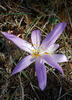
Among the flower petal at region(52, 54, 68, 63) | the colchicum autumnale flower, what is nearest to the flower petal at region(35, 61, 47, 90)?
the colchicum autumnale flower

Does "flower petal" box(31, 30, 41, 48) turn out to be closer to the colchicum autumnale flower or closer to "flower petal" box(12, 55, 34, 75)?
the colchicum autumnale flower

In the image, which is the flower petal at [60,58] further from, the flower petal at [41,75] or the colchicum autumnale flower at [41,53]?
the flower petal at [41,75]

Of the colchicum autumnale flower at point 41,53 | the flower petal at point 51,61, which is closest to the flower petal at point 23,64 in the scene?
the colchicum autumnale flower at point 41,53

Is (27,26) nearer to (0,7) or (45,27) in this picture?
(45,27)

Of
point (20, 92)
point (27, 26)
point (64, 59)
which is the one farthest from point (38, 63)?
point (27, 26)

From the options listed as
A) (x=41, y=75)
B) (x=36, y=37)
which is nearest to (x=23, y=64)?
(x=41, y=75)

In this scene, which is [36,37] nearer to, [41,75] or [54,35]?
[54,35]

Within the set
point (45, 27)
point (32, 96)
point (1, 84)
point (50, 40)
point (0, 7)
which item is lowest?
point (32, 96)
